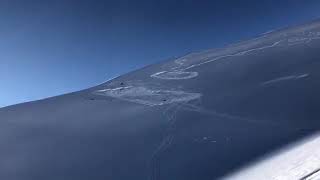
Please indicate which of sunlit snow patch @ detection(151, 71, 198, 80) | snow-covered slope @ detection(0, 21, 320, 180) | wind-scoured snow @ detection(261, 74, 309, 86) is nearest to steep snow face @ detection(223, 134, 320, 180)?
snow-covered slope @ detection(0, 21, 320, 180)

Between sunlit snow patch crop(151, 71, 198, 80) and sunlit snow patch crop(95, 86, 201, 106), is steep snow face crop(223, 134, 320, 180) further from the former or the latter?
sunlit snow patch crop(151, 71, 198, 80)

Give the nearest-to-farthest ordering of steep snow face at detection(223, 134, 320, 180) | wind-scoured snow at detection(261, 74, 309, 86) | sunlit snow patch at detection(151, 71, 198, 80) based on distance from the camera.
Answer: steep snow face at detection(223, 134, 320, 180), wind-scoured snow at detection(261, 74, 309, 86), sunlit snow patch at detection(151, 71, 198, 80)

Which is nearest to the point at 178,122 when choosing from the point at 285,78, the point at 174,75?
the point at 285,78

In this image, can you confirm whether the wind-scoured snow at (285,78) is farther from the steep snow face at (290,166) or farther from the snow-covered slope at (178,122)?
the steep snow face at (290,166)

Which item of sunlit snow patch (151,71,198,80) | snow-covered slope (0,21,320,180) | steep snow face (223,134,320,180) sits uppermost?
sunlit snow patch (151,71,198,80)

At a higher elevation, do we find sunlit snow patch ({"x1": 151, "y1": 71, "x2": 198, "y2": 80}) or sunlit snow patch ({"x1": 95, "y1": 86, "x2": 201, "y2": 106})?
sunlit snow patch ({"x1": 151, "y1": 71, "x2": 198, "y2": 80})

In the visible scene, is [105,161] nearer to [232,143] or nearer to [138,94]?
[232,143]

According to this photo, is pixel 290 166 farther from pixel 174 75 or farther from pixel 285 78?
pixel 174 75

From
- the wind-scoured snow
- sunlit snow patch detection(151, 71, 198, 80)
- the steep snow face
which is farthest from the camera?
sunlit snow patch detection(151, 71, 198, 80)
